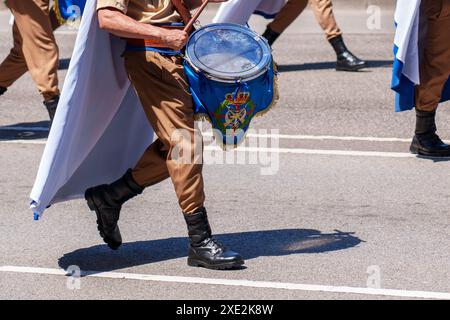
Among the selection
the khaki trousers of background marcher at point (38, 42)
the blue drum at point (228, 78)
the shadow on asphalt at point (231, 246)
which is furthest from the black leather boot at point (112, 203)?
the khaki trousers of background marcher at point (38, 42)

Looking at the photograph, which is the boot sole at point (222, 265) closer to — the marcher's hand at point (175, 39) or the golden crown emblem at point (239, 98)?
the golden crown emblem at point (239, 98)

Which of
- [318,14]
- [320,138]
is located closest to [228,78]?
[320,138]

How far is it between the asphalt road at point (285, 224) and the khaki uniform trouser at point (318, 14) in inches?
66.7

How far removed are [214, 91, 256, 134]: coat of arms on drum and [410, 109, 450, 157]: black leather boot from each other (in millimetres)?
2749

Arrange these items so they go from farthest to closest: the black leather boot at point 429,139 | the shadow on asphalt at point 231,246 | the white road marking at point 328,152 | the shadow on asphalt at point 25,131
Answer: the shadow on asphalt at point 25,131 < the white road marking at point 328,152 < the black leather boot at point 429,139 < the shadow on asphalt at point 231,246

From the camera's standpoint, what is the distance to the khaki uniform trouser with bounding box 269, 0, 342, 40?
1171 centimetres

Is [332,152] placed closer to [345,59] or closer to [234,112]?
[234,112]

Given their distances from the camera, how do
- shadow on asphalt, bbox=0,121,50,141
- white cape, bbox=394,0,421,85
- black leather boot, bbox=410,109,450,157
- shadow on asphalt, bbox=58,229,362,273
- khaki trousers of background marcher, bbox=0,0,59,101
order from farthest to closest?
shadow on asphalt, bbox=0,121,50,141
khaki trousers of background marcher, bbox=0,0,59,101
black leather boot, bbox=410,109,450,157
white cape, bbox=394,0,421,85
shadow on asphalt, bbox=58,229,362,273

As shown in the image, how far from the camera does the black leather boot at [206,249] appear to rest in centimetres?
597

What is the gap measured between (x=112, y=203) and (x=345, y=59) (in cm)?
584

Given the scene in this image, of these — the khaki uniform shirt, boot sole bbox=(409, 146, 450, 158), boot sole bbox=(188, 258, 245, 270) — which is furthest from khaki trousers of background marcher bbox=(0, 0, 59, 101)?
boot sole bbox=(188, 258, 245, 270)

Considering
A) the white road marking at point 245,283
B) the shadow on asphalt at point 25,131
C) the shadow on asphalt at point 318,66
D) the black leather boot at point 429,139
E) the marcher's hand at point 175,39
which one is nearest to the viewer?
the white road marking at point 245,283

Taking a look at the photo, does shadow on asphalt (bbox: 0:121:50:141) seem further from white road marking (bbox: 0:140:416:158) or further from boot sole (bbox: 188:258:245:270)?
boot sole (bbox: 188:258:245:270)
